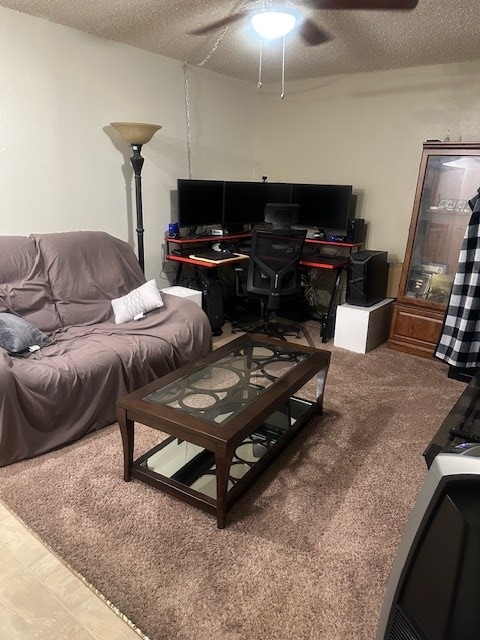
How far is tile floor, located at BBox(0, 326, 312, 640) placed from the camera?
1310 millimetres

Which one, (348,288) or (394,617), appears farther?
(348,288)

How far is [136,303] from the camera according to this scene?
2893 millimetres

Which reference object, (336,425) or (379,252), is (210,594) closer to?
(336,425)

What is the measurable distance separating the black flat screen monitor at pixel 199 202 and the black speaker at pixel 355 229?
121 centimetres

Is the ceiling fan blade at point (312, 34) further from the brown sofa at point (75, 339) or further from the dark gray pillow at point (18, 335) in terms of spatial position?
the dark gray pillow at point (18, 335)

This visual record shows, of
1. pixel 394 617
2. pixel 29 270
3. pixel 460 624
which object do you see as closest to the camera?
pixel 460 624

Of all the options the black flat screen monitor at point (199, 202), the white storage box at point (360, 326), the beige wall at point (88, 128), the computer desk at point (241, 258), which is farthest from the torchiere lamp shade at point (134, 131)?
the white storage box at point (360, 326)

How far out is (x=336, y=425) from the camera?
247 cm

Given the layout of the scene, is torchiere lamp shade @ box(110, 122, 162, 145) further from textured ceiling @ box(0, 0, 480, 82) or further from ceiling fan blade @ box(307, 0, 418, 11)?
ceiling fan blade @ box(307, 0, 418, 11)

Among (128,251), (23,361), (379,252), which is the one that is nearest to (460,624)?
(23,361)

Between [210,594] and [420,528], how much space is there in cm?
101

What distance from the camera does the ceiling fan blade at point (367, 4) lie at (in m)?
2.20

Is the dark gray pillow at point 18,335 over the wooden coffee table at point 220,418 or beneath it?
over

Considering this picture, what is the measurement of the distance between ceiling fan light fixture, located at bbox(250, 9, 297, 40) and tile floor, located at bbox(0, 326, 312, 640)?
2.58 metres
